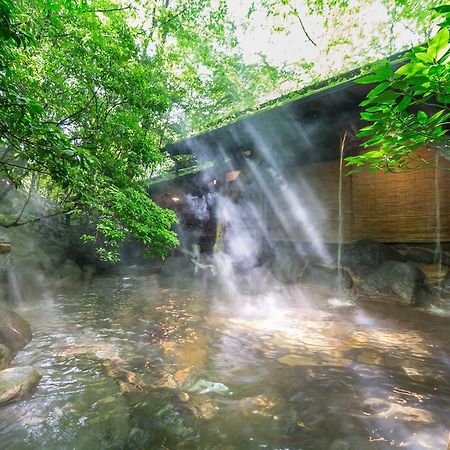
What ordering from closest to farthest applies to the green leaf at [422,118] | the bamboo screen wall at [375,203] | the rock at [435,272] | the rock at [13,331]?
1. the green leaf at [422,118]
2. the rock at [13,331]
3. the rock at [435,272]
4. the bamboo screen wall at [375,203]

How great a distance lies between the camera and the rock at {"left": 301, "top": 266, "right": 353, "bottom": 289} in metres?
10.3

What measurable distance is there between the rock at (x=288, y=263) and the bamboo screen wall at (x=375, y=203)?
593mm

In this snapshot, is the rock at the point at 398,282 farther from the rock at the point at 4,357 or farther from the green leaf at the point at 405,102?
the rock at the point at 4,357

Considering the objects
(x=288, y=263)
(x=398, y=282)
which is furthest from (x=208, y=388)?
(x=288, y=263)

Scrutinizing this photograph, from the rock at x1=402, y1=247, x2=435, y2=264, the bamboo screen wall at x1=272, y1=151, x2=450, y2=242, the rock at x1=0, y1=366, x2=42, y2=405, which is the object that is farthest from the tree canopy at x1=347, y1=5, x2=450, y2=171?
the rock at x1=402, y1=247, x2=435, y2=264

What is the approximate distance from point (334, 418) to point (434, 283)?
706cm

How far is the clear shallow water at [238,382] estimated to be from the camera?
331 centimetres

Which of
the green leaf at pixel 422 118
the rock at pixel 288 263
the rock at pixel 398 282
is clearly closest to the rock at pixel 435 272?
the rock at pixel 398 282

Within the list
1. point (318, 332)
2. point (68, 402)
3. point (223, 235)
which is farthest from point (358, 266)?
point (68, 402)

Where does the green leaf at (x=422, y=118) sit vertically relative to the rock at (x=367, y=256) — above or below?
above

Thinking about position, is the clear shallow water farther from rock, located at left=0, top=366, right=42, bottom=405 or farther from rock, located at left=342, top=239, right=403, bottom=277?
rock, located at left=342, top=239, right=403, bottom=277

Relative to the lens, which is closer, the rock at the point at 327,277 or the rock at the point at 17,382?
the rock at the point at 17,382

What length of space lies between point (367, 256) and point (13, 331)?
9906 mm

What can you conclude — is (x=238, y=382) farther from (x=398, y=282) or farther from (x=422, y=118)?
(x=398, y=282)
